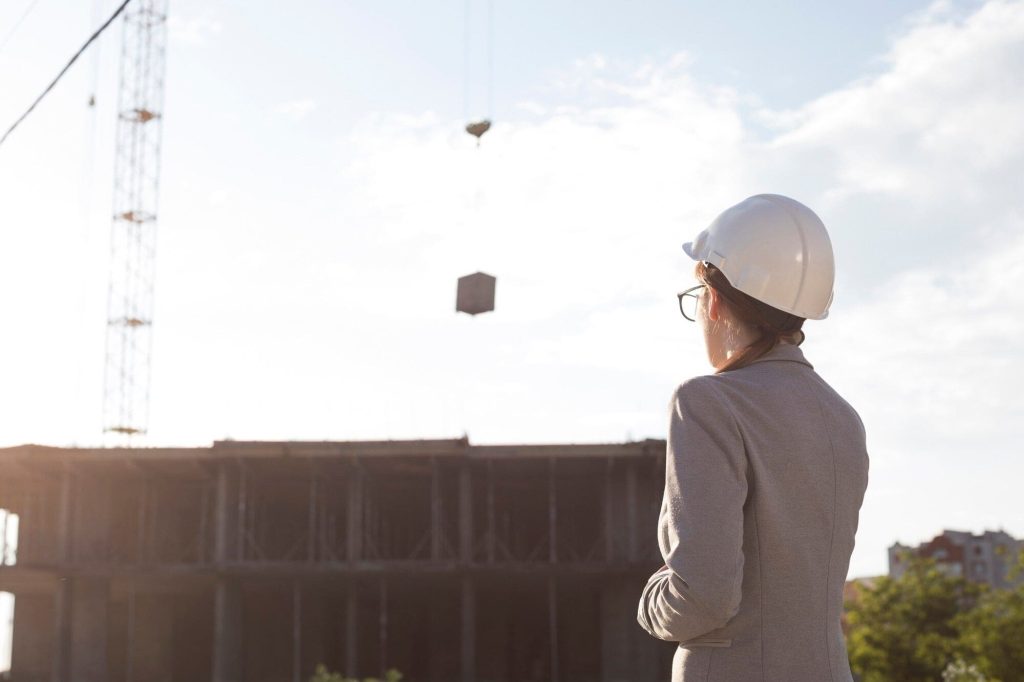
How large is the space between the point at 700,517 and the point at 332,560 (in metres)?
40.2

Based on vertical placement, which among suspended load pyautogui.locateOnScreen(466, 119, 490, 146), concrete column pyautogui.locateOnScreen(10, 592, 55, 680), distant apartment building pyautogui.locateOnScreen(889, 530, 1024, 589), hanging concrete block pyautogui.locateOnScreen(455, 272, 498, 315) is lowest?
concrete column pyautogui.locateOnScreen(10, 592, 55, 680)

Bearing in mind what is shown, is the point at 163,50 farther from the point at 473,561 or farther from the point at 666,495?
the point at 666,495

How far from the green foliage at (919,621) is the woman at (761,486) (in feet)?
128

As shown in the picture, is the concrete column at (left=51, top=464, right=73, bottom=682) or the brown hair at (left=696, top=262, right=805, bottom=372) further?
the concrete column at (left=51, top=464, right=73, bottom=682)

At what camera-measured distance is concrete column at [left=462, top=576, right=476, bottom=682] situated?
1531 inches

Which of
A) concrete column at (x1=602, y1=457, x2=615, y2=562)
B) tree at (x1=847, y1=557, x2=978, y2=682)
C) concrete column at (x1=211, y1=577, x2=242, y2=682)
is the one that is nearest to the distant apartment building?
tree at (x1=847, y1=557, x2=978, y2=682)

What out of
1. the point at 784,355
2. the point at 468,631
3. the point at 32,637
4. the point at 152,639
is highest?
the point at 784,355

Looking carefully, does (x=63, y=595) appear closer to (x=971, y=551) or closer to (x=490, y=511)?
(x=490, y=511)

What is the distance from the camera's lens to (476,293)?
2556 centimetres

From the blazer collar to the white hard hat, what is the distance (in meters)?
0.08

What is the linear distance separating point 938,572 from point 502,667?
18.2m

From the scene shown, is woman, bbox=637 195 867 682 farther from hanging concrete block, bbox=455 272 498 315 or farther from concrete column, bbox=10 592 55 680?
concrete column, bbox=10 592 55 680

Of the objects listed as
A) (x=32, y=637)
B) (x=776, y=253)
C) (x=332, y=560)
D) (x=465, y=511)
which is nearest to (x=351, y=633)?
(x=332, y=560)

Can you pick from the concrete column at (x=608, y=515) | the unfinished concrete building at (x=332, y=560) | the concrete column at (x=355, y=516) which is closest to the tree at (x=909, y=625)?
the unfinished concrete building at (x=332, y=560)
